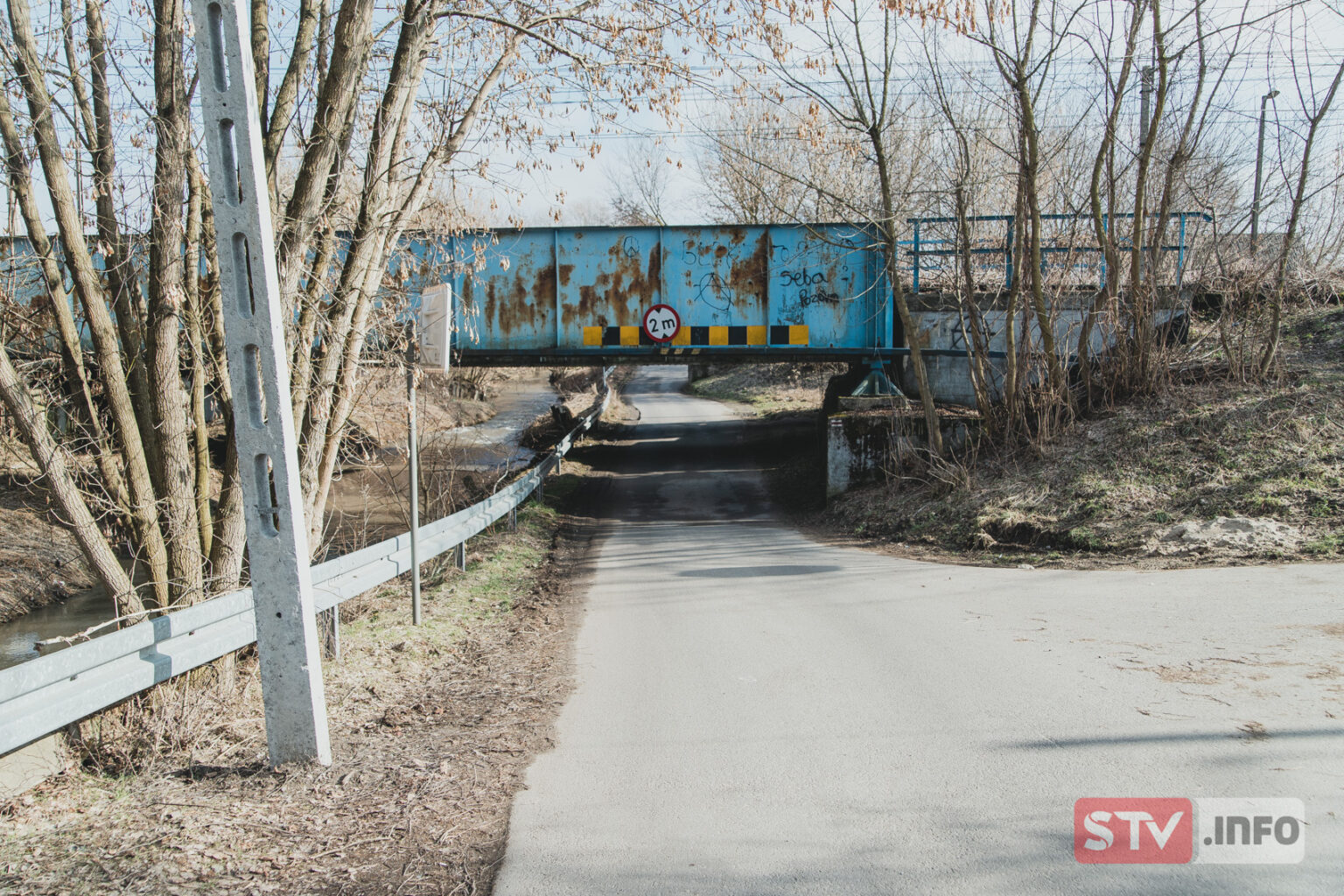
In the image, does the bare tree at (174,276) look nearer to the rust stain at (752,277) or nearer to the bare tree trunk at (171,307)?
the bare tree trunk at (171,307)

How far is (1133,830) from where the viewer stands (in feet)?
12.6

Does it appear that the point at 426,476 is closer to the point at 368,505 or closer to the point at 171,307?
the point at 368,505

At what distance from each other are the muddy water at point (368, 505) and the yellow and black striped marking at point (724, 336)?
11.6ft

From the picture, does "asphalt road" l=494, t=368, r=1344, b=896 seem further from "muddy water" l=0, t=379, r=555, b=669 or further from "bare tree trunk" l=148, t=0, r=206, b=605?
"muddy water" l=0, t=379, r=555, b=669

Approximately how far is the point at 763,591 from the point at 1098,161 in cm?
831

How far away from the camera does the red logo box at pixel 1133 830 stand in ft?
11.9

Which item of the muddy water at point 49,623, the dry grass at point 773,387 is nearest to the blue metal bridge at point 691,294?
the muddy water at point 49,623

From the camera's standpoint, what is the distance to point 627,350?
18250 millimetres

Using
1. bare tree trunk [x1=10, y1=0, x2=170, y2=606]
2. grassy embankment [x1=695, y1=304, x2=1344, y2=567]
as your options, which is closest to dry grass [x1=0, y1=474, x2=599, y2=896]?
bare tree trunk [x1=10, y1=0, x2=170, y2=606]

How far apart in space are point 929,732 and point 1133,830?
131cm

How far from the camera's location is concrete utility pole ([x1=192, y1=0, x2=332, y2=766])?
4.24 meters

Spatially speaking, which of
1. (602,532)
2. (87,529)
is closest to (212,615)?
(87,529)

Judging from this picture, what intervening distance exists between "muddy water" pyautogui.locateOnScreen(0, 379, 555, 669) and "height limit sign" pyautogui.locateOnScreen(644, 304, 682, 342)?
3890 millimetres

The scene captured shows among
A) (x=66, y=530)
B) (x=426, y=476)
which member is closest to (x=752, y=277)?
(x=426, y=476)
